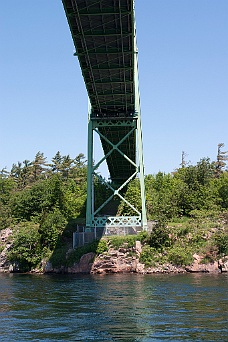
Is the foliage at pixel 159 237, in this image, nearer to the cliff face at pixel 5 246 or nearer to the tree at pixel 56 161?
the cliff face at pixel 5 246

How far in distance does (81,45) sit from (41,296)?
55.8 feet

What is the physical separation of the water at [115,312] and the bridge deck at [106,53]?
50.6 feet

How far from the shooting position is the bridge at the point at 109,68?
95.0 feet

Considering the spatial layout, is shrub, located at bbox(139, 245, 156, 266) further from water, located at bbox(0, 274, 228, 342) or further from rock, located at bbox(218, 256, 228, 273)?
water, located at bbox(0, 274, 228, 342)

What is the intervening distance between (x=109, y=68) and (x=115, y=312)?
21.1 metres

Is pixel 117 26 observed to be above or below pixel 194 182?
above

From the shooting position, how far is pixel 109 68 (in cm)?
3538

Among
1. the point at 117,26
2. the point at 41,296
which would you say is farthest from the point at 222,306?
the point at 117,26

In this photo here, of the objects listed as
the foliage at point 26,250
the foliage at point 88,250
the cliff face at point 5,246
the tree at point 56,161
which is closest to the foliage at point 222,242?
the foliage at point 88,250

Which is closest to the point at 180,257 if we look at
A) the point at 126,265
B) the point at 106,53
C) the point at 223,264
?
the point at 223,264

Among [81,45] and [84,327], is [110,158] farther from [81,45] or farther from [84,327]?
[84,327]

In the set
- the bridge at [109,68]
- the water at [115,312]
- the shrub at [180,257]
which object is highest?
the bridge at [109,68]

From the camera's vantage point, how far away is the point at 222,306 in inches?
755

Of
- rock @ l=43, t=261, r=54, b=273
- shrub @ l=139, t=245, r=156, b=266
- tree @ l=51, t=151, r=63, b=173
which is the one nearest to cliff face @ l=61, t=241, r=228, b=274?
shrub @ l=139, t=245, r=156, b=266
